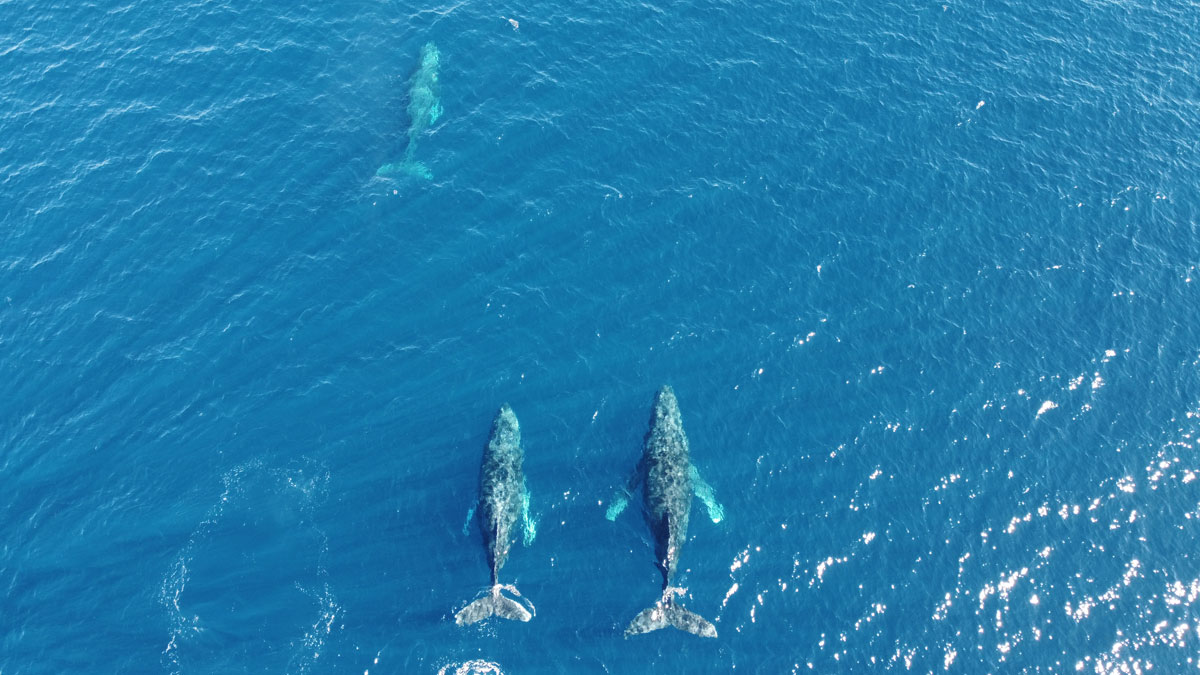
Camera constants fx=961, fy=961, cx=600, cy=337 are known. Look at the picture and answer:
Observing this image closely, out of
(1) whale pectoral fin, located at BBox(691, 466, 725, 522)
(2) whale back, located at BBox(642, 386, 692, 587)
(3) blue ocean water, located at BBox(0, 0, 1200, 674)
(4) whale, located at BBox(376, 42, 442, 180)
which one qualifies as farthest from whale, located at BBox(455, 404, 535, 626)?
(4) whale, located at BBox(376, 42, 442, 180)

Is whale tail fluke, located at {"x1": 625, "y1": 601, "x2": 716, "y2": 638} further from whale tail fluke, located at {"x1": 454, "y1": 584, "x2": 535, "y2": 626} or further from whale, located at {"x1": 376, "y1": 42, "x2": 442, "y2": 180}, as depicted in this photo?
whale, located at {"x1": 376, "y1": 42, "x2": 442, "y2": 180}

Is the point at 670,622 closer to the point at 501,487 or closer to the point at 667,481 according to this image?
the point at 667,481

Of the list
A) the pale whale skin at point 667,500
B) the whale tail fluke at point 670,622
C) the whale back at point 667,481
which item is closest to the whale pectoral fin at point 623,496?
the pale whale skin at point 667,500

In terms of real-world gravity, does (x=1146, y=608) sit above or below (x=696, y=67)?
below

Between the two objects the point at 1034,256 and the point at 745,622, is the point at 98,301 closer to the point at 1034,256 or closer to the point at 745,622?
the point at 745,622

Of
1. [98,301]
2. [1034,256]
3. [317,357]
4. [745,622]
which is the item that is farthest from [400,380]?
[1034,256]

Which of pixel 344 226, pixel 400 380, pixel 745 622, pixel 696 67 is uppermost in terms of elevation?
pixel 696 67
